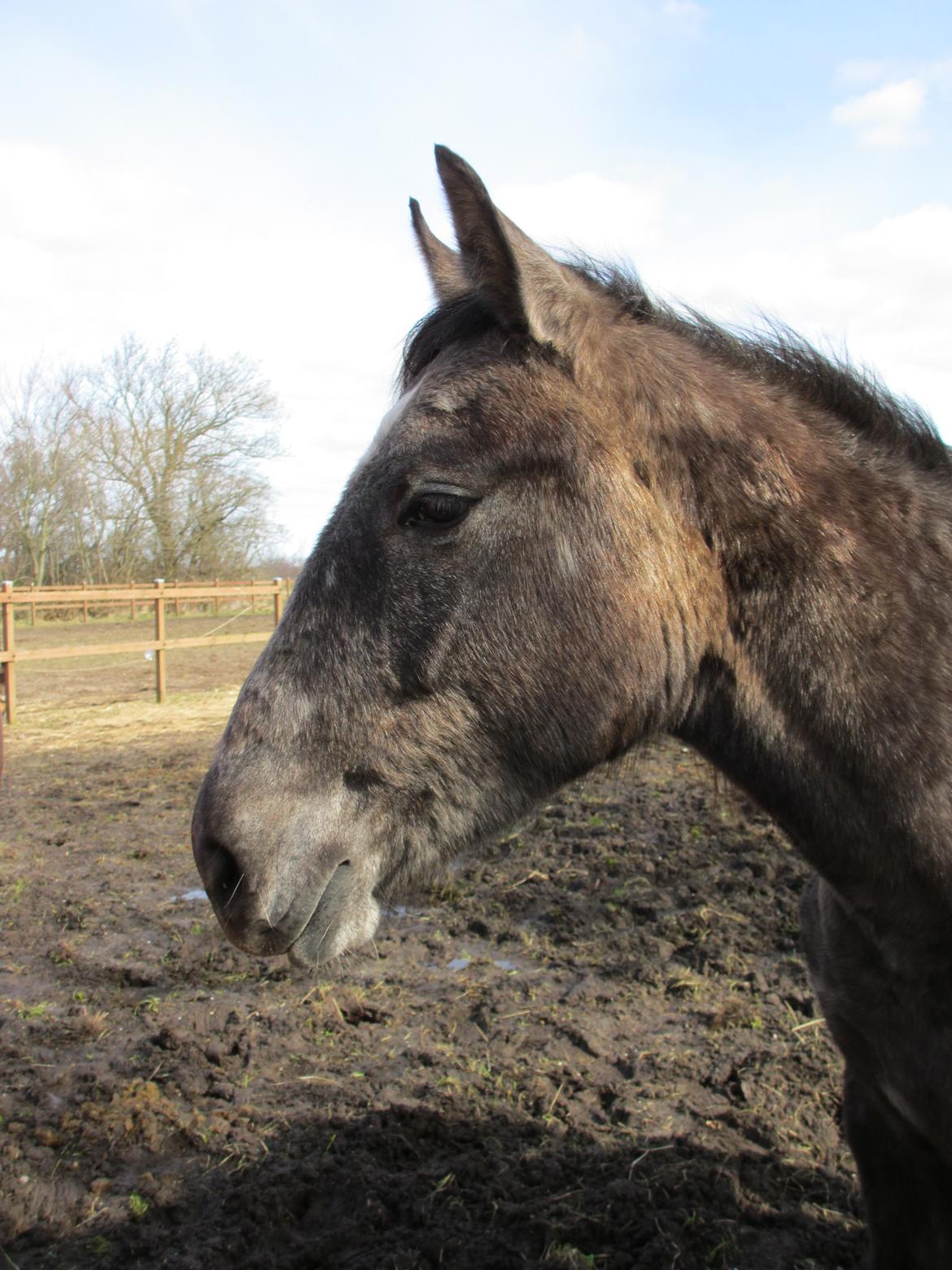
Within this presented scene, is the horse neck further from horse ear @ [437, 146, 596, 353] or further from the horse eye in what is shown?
the horse eye

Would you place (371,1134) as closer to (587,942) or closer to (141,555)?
(587,942)

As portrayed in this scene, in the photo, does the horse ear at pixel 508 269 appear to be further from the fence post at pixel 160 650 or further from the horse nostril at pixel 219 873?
the fence post at pixel 160 650

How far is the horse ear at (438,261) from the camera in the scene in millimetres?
2431

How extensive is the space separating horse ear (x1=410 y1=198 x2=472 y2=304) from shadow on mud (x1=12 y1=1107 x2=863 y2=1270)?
123 inches

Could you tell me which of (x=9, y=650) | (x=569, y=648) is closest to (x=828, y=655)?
(x=569, y=648)

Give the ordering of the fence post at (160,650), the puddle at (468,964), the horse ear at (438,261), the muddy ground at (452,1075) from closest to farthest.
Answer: the horse ear at (438,261) → the muddy ground at (452,1075) → the puddle at (468,964) → the fence post at (160,650)

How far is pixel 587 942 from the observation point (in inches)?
213

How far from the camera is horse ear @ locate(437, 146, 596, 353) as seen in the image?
1909 millimetres

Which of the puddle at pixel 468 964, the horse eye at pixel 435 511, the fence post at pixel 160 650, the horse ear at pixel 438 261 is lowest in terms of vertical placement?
the puddle at pixel 468 964

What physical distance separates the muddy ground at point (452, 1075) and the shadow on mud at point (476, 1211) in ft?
0.03

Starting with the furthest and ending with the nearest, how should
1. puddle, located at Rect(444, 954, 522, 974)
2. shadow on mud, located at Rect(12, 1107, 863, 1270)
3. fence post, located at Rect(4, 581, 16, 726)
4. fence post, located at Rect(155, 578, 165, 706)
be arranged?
fence post, located at Rect(155, 578, 165, 706), fence post, located at Rect(4, 581, 16, 726), puddle, located at Rect(444, 954, 522, 974), shadow on mud, located at Rect(12, 1107, 863, 1270)

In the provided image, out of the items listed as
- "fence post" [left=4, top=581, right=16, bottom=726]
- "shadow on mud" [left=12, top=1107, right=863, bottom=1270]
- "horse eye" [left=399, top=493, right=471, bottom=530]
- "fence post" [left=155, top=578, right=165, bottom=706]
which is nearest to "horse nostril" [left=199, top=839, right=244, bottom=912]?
"horse eye" [left=399, top=493, right=471, bottom=530]

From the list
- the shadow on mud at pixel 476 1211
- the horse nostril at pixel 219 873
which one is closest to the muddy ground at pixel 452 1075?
the shadow on mud at pixel 476 1211

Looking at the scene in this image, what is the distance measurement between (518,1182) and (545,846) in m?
3.84
